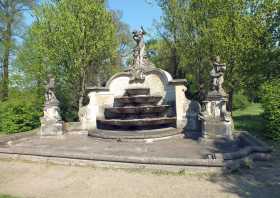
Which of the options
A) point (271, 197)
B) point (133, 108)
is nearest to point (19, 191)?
point (271, 197)

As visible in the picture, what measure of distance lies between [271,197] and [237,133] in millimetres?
6381

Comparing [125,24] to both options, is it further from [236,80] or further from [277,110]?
[277,110]

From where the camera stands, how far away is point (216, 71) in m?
11.6

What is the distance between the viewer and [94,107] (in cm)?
1498

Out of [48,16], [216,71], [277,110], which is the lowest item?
[277,110]

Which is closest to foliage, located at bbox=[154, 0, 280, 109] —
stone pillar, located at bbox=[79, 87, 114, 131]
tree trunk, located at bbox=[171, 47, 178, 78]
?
tree trunk, located at bbox=[171, 47, 178, 78]

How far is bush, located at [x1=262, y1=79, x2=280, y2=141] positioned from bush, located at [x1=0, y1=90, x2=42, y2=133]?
39.7 feet

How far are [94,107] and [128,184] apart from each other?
8.43m

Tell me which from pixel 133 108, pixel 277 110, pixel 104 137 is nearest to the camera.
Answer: pixel 277 110

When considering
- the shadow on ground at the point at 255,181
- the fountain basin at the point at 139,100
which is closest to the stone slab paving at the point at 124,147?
the shadow on ground at the point at 255,181

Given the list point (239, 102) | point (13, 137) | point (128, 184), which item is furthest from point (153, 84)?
point (239, 102)

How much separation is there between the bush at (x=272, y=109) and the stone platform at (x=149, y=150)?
1.09m

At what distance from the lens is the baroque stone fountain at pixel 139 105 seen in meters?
13.0

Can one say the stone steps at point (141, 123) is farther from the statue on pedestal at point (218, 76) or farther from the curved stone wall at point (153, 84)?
the statue on pedestal at point (218, 76)
